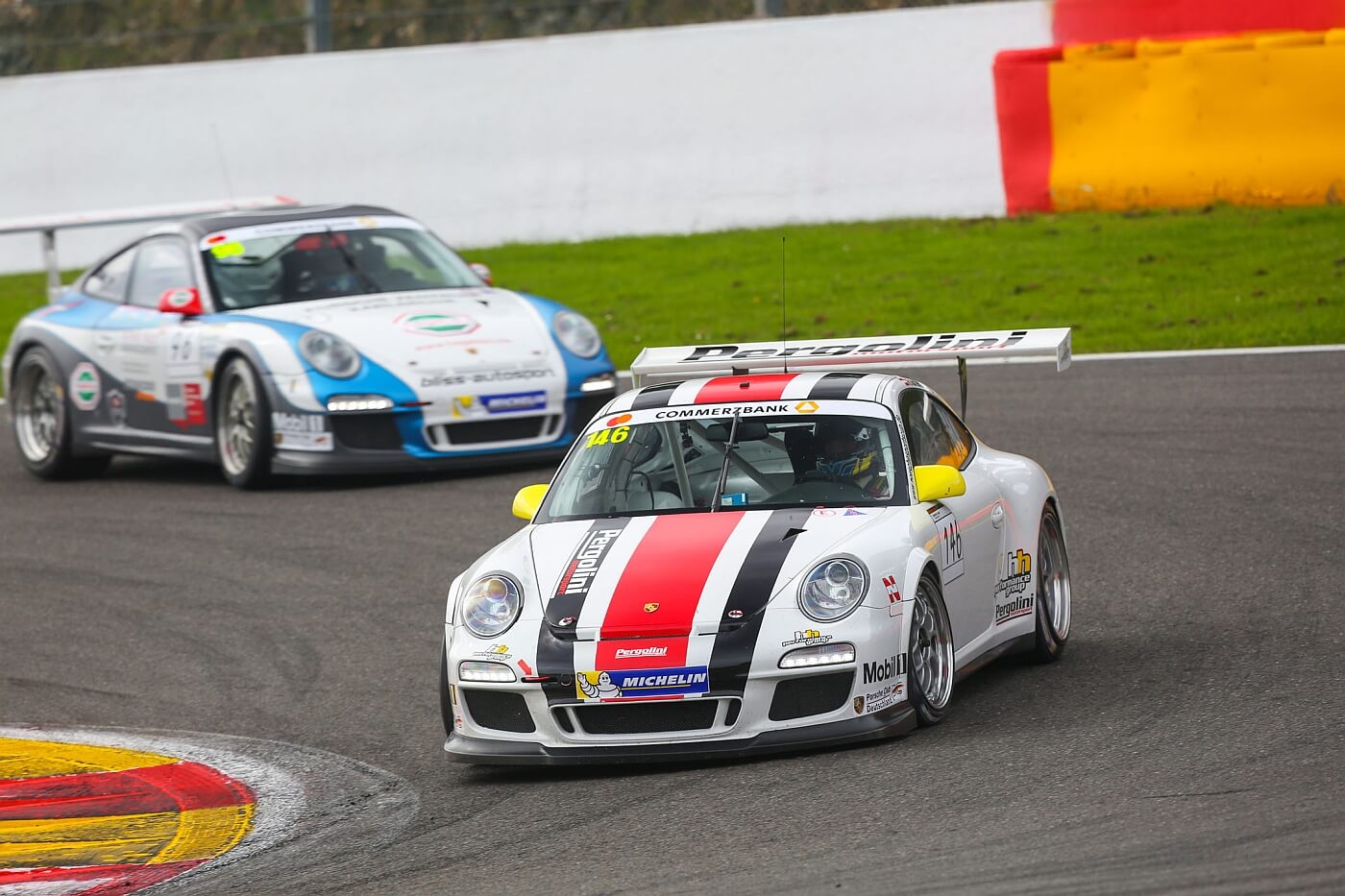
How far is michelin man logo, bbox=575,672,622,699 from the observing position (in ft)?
20.7

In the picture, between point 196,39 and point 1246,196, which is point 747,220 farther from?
point 196,39

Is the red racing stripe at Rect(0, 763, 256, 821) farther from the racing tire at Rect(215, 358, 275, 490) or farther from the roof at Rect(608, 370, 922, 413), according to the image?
the racing tire at Rect(215, 358, 275, 490)

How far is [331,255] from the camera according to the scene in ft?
43.2

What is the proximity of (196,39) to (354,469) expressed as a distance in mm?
11336

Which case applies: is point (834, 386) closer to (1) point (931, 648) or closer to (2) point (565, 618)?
(1) point (931, 648)

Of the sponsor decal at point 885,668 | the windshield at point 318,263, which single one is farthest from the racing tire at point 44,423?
the sponsor decal at point 885,668

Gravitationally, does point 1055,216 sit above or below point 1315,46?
below

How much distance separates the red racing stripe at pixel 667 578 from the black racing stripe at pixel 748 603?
106 millimetres

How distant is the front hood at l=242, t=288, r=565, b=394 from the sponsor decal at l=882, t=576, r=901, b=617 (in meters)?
5.99

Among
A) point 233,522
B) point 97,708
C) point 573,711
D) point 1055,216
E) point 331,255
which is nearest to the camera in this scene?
point 573,711

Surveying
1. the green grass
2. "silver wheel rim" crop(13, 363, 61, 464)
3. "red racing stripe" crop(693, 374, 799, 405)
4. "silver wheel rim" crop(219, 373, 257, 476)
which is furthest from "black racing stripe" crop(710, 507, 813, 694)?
the green grass

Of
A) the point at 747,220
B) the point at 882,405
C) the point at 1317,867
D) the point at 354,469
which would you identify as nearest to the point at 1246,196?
the point at 747,220

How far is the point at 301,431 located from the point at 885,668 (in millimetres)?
6476

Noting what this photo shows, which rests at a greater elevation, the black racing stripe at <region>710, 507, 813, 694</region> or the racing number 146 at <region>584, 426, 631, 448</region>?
the racing number 146 at <region>584, 426, 631, 448</region>
